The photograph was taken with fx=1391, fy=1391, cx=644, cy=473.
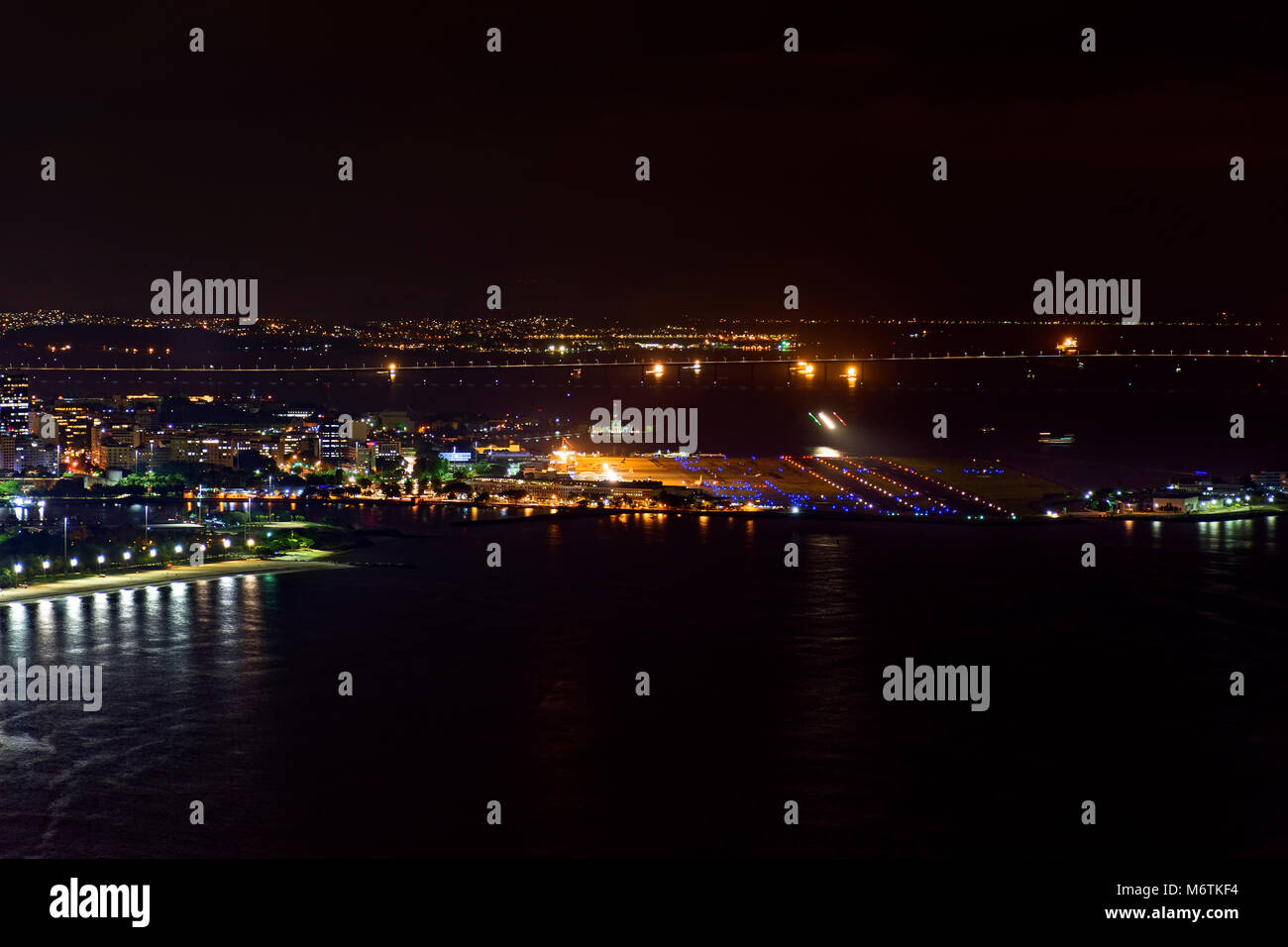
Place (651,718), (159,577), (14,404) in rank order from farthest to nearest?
(14,404), (159,577), (651,718)

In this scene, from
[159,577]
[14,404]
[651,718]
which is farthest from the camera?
[14,404]

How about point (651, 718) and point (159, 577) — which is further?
point (159, 577)

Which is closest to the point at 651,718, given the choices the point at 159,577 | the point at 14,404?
the point at 159,577

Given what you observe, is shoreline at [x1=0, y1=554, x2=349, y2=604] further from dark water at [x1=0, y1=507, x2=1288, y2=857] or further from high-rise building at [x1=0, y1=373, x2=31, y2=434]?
high-rise building at [x1=0, y1=373, x2=31, y2=434]

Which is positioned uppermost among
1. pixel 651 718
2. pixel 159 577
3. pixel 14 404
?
pixel 14 404

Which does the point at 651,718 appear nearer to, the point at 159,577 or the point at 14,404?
the point at 159,577

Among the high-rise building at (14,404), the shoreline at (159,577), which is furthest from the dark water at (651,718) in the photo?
the high-rise building at (14,404)
